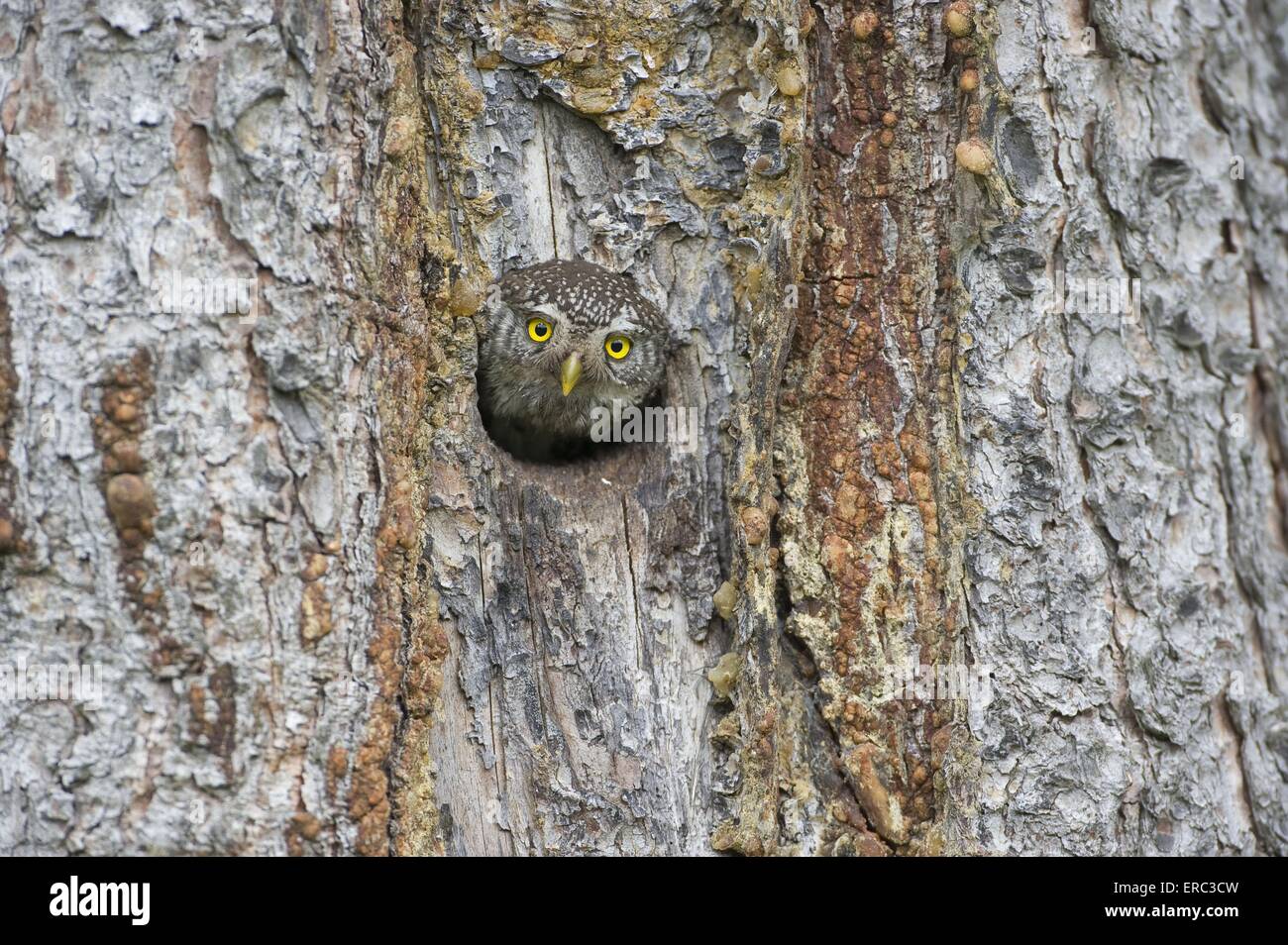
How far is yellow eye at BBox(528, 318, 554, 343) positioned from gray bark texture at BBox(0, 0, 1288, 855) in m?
0.33

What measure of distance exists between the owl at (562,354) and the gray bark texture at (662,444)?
154mm

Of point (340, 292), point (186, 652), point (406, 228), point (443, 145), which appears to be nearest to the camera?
point (186, 652)

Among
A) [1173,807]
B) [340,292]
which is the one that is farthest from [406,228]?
[1173,807]

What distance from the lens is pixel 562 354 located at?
4211 mm

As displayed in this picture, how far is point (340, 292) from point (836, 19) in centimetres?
175

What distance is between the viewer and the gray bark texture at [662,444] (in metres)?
2.68

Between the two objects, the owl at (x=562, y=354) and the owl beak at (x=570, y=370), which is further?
the owl beak at (x=570, y=370)

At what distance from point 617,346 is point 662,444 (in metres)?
0.58

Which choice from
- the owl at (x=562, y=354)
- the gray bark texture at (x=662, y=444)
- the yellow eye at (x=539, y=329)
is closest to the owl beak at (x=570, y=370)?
the owl at (x=562, y=354)

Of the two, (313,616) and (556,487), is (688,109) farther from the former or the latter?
(313,616)

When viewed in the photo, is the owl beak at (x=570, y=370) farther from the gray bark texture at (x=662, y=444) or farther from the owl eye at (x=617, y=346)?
the gray bark texture at (x=662, y=444)

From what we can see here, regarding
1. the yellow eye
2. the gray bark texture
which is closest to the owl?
the yellow eye

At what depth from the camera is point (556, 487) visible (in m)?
3.62

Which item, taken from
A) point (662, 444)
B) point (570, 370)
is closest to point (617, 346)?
point (570, 370)
